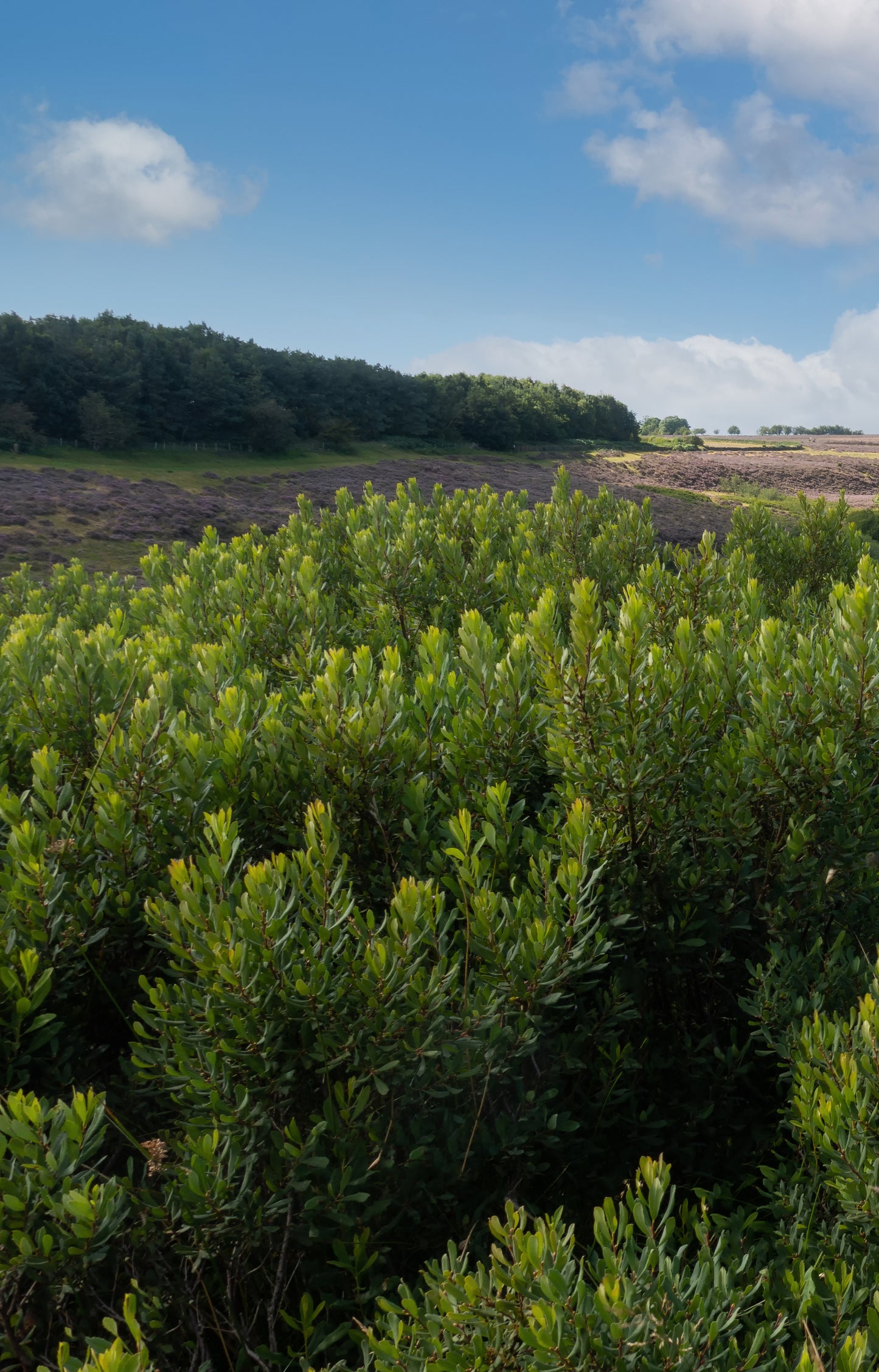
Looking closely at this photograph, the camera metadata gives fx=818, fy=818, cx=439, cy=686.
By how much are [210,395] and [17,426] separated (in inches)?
729

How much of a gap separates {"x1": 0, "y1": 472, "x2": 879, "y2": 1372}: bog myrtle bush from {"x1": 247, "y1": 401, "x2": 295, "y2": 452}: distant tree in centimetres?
7256

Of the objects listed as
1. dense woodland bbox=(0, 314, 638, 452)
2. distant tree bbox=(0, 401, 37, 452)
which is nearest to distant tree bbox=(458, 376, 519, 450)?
dense woodland bbox=(0, 314, 638, 452)

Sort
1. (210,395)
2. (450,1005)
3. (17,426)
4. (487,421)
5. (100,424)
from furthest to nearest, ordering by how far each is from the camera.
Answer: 1. (487,421)
2. (210,395)
3. (100,424)
4. (17,426)
5. (450,1005)

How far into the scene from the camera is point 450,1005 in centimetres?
327

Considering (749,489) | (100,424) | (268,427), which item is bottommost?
(749,489)

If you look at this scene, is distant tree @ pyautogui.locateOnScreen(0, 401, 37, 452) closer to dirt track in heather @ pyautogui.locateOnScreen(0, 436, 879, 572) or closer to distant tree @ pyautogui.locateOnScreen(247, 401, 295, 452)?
dirt track in heather @ pyautogui.locateOnScreen(0, 436, 879, 572)

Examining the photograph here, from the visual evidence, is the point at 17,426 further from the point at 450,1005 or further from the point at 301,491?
the point at 450,1005

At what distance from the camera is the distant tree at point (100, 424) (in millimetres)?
63812

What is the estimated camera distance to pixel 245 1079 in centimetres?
311

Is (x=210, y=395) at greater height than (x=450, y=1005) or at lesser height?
greater

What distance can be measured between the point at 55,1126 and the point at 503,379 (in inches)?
4631

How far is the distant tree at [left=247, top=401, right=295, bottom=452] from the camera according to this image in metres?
73.2

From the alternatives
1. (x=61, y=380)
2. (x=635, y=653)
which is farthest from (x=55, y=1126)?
(x=61, y=380)

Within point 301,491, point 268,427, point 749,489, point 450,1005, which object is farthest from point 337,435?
point 450,1005
